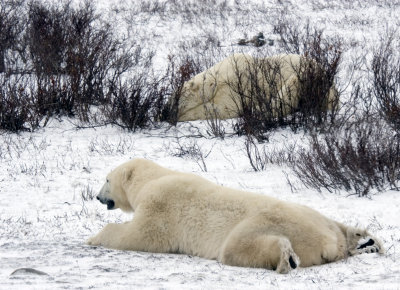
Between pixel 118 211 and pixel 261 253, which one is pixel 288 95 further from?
pixel 261 253

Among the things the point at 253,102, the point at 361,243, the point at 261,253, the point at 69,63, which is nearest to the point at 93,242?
the point at 261,253

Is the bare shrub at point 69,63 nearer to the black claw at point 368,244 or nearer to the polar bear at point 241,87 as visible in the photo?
the polar bear at point 241,87

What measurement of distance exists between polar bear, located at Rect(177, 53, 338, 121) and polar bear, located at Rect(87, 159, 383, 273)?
4621mm

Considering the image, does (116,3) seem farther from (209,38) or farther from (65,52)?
(65,52)

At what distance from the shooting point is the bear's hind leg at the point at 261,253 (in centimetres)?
357

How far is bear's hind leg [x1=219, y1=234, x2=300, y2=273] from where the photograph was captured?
141 inches

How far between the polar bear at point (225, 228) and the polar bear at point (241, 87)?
4.62 meters

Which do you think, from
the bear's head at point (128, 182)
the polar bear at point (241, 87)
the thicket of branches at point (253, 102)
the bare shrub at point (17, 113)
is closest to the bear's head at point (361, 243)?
the bear's head at point (128, 182)

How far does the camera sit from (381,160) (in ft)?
20.3

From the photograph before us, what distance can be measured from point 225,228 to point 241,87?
17.9 feet

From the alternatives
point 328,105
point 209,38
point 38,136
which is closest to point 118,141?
point 38,136

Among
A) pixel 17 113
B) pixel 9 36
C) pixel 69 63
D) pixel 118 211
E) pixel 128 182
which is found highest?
pixel 9 36

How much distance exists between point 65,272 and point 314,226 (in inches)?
61.3

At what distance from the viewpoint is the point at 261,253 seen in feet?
12.1
